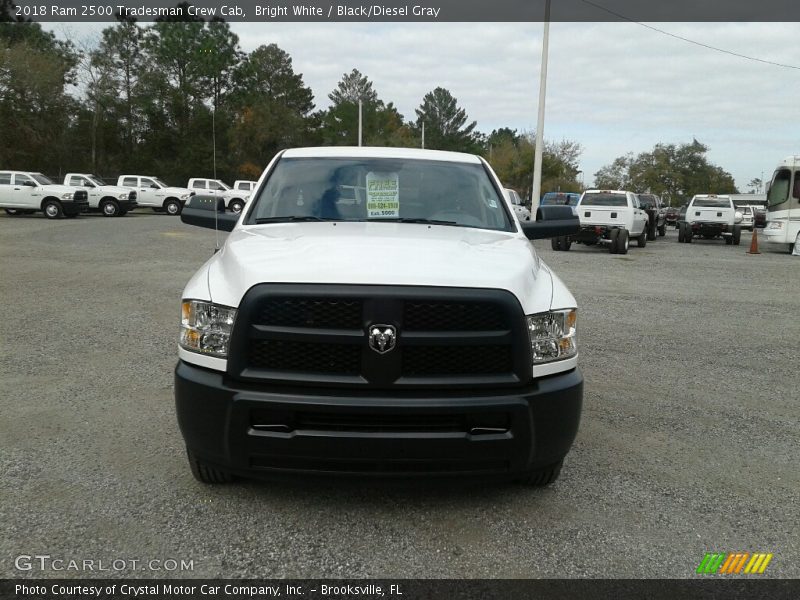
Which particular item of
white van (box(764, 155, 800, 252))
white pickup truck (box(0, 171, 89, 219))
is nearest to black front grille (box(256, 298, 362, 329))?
white van (box(764, 155, 800, 252))

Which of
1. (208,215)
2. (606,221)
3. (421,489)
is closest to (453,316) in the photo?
(421,489)

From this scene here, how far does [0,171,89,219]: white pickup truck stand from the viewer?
27.5 meters

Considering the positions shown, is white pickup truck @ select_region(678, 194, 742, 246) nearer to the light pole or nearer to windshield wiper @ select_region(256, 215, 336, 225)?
the light pole

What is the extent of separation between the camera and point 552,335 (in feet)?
10.3

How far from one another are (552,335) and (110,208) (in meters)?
32.6

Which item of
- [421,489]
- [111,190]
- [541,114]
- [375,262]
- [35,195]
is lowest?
[421,489]

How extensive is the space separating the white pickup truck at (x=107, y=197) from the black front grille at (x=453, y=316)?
32.1 m

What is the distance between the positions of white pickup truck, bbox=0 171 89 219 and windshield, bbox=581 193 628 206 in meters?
20.7

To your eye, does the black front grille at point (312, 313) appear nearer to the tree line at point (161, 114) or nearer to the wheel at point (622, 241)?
the wheel at point (622, 241)

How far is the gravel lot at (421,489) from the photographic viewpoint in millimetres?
2887

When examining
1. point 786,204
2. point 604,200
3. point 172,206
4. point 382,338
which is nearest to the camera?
point 382,338
